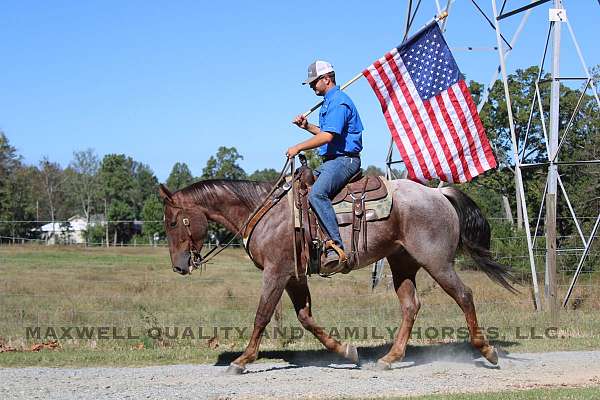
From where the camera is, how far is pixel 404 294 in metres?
9.34

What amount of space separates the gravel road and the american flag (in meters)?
3.02

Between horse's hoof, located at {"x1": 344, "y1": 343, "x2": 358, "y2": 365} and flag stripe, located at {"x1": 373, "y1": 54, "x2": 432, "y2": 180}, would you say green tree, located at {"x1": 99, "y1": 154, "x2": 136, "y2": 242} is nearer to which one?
flag stripe, located at {"x1": 373, "y1": 54, "x2": 432, "y2": 180}

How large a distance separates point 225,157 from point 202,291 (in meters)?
58.3

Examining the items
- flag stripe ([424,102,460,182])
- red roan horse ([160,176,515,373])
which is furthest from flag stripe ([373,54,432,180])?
red roan horse ([160,176,515,373])

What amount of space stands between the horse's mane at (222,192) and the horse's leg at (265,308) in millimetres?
932

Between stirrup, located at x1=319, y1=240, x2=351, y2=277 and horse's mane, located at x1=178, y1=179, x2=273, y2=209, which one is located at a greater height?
horse's mane, located at x1=178, y1=179, x2=273, y2=209

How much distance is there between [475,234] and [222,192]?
3336 mm

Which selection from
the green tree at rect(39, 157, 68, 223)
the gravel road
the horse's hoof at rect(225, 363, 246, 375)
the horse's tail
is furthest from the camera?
the green tree at rect(39, 157, 68, 223)

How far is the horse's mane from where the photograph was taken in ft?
28.3

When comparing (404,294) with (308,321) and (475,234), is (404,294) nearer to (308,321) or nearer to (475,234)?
(475,234)

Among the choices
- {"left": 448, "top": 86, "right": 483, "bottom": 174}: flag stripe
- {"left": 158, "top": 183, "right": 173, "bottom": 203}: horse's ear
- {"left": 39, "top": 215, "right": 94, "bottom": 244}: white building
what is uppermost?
{"left": 448, "top": 86, "right": 483, "bottom": 174}: flag stripe

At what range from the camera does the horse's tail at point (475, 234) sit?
9.32 metres

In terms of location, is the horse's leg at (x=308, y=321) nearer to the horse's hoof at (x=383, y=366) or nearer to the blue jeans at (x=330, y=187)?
the horse's hoof at (x=383, y=366)

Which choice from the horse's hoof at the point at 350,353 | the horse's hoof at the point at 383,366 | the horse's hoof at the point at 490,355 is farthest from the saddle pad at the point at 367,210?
the horse's hoof at the point at 490,355
